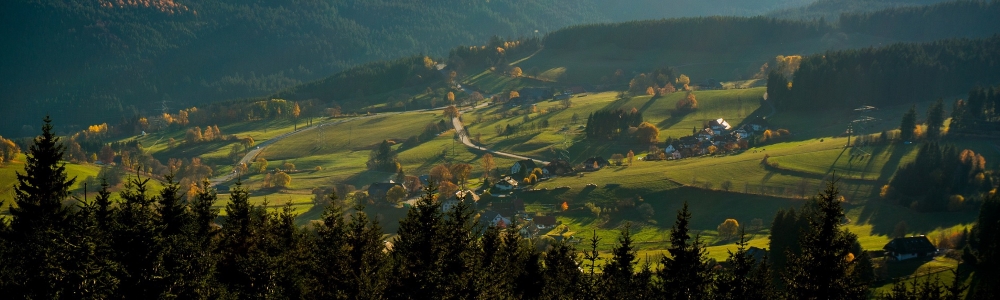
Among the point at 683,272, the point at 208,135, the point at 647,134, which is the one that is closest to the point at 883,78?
the point at 647,134

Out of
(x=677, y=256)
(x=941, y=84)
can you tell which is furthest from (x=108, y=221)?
(x=941, y=84)

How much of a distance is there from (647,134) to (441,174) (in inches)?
1630

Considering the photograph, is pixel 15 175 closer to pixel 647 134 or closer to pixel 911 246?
pixel 647 134

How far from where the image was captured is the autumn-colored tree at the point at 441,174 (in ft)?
423

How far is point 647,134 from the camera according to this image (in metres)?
A: 150

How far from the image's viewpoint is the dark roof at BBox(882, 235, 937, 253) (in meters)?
77.6

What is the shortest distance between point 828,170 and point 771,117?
51.6m

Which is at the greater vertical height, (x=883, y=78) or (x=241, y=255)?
(x=241, y=255)

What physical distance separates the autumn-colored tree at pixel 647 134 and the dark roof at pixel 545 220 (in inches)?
1971

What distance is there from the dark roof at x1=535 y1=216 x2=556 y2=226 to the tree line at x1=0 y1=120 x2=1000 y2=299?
200 ft

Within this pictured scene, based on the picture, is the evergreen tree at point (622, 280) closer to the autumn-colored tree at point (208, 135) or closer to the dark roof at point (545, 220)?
the dark roof at point (545, 220)

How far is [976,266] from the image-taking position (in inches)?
2729

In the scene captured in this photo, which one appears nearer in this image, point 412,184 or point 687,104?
point 412,184

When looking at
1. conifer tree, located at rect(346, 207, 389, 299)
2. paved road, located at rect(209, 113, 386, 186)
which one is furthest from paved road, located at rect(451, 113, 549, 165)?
conifer tree, located at rect(346, 207, 389, 299)
